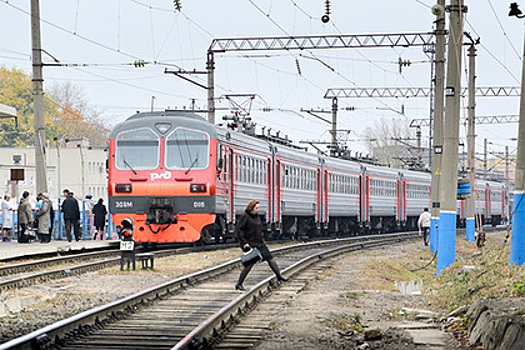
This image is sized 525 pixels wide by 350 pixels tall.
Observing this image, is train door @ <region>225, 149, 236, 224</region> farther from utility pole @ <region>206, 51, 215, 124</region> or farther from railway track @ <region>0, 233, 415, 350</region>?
railway track @ <region>0, 233, 415, 350</region>

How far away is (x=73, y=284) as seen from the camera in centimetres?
1630

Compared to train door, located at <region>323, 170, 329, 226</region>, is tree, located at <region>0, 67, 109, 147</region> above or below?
above

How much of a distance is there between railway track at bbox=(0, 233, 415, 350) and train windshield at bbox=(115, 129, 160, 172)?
7016mm

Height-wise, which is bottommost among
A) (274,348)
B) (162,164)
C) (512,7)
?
(274,348)

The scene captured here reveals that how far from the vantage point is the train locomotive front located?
77.9 ft

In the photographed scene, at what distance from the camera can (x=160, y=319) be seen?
38.8 ft

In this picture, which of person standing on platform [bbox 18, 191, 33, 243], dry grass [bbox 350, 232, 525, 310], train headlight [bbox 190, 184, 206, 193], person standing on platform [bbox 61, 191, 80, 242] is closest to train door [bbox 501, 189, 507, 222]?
dry grass [bbox 350, 232, 525, 310]

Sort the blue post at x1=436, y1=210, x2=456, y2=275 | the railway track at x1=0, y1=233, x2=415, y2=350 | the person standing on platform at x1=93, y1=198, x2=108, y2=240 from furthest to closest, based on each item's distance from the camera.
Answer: the person standing on platform at x1=93, y1=198, x2=108, y2=240 → the blue post at x1=436, y1=210, x2=456, y2=275 → the railway track at x1=0, y1=233, x2=415, y2=350

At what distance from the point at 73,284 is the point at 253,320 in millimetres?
5356

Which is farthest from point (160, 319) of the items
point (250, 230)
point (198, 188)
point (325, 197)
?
point (325, 197)

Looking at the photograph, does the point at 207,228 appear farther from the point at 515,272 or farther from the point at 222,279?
the point at 515,272

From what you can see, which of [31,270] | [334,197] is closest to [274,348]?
[31,270]

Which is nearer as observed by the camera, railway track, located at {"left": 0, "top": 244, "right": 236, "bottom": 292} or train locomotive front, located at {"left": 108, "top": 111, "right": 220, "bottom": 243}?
railway track, located at {"left": 0, "top": 244, "right": 236, "bottom": 292}

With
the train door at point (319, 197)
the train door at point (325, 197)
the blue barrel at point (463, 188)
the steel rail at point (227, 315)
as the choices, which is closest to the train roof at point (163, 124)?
the steel rail at point (227, 315)
